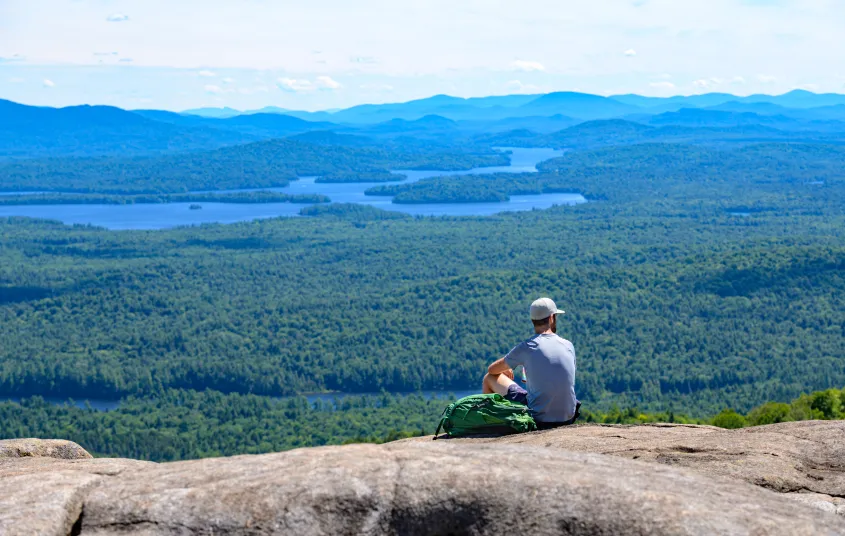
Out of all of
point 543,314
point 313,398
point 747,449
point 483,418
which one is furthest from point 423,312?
point 747,449

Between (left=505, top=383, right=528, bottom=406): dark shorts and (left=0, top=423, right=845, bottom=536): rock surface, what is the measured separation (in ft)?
12.5

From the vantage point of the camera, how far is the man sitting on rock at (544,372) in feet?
43.4

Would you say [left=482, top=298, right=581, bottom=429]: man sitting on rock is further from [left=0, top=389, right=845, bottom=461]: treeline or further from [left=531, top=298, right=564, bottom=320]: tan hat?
[left=0, top=389, right=845, bottom=461]: treeline

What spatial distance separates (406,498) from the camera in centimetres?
915

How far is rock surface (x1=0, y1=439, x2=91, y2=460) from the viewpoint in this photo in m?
14.4

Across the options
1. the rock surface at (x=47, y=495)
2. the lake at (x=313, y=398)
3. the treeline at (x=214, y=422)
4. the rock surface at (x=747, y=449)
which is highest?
the rock surface at (x=47, y=495)

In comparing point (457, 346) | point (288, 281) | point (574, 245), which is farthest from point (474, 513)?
point (574, 245)

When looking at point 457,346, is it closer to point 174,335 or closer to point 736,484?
point 174,335

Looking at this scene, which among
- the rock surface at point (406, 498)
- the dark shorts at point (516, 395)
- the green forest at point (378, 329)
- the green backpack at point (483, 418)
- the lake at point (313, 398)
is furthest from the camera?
the lake at point (313, 398)

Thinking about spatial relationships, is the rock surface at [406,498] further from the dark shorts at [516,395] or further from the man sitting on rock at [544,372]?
the dark shorts at [516,395]

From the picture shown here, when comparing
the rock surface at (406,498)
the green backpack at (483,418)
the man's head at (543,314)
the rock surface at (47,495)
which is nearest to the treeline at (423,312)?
the green backpack at (483,418)

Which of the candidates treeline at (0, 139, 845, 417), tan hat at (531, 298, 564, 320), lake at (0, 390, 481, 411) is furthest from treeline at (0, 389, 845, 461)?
tan hat at (531, 298, 564, 320)

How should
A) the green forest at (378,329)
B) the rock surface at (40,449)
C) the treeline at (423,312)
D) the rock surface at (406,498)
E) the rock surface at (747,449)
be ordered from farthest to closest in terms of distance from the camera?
the treeline at (423,312)
the green forest at (378,329)
the rock surface at (40,449)
the rock surface at (747,449)
the rock surface at (406,498)

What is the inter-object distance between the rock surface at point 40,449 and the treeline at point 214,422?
46360 millimetres
